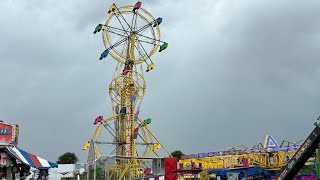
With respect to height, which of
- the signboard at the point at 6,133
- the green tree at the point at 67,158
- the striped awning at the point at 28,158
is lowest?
the striped awning at the point at 28,158

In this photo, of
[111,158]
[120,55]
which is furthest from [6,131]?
[120,55]

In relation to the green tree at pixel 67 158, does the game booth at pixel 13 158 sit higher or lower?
lower

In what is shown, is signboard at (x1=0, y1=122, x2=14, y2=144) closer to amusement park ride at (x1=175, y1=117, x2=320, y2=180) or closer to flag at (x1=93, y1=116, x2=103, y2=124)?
amusement park ride at (x1=175, y1=117, x2=320, y2=180)

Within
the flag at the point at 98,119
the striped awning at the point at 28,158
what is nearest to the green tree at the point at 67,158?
the flag at the point at 98,119

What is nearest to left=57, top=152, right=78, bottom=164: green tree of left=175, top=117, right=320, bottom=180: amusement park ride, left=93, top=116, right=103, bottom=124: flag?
left=175, top=117, right=320, bottom=180: amusement park ride

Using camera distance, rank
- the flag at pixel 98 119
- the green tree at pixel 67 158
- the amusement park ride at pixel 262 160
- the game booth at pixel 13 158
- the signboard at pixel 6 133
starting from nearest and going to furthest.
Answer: the game booth at pixel 13 158 → the signboard at pixel 6 133 → the amusement park ride at pixel 262 160 → the flag at pixel 98 119 → the green tree at pixel 67 158

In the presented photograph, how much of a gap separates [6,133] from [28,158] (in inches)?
67.6

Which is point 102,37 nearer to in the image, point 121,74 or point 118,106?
point 121,74

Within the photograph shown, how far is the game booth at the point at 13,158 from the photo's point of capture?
2000 centimetres

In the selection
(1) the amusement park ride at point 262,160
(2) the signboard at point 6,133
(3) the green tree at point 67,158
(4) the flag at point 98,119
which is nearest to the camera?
(2) the signboard at point 6,133

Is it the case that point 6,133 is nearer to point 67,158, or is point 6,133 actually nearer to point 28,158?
point 28,158

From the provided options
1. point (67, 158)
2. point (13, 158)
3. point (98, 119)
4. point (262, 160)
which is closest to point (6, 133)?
point (13, 158)

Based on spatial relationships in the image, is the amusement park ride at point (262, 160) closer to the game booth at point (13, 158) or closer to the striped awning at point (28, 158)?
the striped awning at point (28, 158)

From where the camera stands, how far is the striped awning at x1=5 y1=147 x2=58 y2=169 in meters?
20.1
